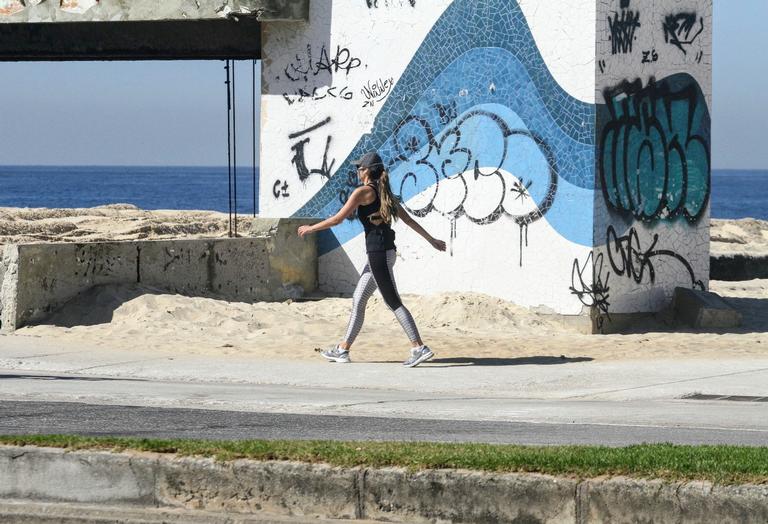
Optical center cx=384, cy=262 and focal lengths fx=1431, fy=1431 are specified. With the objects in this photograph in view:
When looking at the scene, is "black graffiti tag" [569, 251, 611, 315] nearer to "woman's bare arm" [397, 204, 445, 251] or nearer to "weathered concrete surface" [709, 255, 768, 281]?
"woman's bare arm" [397, 204, 445, 251]

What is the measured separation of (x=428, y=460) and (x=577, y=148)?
1002 cm

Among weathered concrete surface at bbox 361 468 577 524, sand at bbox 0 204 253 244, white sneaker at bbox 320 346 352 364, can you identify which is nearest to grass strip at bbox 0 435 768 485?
weathered concrete surface at bbox 361 468 577 524

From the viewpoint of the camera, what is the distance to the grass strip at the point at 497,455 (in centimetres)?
680

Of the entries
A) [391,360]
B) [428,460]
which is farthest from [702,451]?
[391,360]

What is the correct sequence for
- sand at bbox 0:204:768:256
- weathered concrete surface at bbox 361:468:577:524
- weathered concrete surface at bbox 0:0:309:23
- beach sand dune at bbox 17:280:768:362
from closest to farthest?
weathered concrete surface at bbox 361:468:577:524 → beach sand dune at bbox 17:280:768:362 → weathered concrete surface at bbox 0:0:309:23 → sand at bbox 0:204:768:256

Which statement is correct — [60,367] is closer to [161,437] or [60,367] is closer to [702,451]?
[161,437]

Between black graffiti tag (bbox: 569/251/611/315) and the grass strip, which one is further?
black graffiti tag (bbox: 569/251/611/315)

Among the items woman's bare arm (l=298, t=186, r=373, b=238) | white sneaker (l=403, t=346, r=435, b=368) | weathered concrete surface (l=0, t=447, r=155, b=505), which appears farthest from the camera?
white sneaker (l=403, t=346, r=435, b=368)

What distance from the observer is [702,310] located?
17250 mm

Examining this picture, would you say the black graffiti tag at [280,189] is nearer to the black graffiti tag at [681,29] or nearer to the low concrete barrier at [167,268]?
the low concrete barrier at [167,268]

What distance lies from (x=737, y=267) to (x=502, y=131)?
9.87 metres

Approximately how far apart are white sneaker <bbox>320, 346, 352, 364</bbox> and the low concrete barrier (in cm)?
380

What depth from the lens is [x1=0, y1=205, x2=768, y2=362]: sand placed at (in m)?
15.2

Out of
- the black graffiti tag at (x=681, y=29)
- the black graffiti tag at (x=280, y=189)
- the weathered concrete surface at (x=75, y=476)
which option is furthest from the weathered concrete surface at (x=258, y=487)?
the black graffiti tag at (x=280, y=189)
